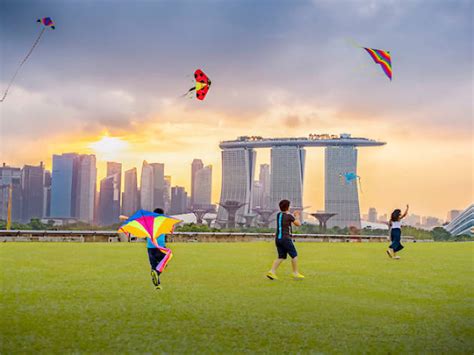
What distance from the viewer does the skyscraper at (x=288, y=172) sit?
18025 cm

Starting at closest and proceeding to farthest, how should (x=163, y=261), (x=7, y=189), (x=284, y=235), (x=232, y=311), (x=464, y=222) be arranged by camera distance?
(x=232, y=311)
(x=163, y=261)
(x=284, y=235)
(x=464, y=222)
(x=7, y=189)

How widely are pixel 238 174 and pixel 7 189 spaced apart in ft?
302

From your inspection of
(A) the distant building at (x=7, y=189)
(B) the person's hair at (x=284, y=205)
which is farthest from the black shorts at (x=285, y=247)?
(A) the distant building at (x=7, y=189)

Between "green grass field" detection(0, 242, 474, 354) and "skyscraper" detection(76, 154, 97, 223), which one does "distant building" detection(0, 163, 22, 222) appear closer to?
"skyscraper" detection(76, 154, 97, 223)

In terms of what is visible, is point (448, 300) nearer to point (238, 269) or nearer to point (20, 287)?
point (238, 269)

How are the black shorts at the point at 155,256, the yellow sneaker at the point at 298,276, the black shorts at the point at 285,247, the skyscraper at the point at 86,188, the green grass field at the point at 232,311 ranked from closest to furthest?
the green grass field at the point at 232,311 → the black shorts at the point at 155,256 → the black shorts at the point at 285,247 → the yellow sneaker at the point at 298,276 → the skyscraper at the point at 86,188

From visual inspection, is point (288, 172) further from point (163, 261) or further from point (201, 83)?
point (163, 261)

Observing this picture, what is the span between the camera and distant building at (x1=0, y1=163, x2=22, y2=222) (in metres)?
84.6

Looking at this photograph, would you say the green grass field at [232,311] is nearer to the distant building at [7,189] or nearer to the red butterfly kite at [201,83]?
the red butterfly kite at [201,83]

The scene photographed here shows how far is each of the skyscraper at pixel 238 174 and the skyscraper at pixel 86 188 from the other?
212 feet

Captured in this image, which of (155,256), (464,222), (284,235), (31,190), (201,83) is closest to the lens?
(155,256)

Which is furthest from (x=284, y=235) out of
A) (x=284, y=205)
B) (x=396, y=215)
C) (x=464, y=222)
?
(x=464, y=222)

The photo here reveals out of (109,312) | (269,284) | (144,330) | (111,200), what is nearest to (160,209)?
(269,284)

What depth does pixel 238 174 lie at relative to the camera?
176 metres
